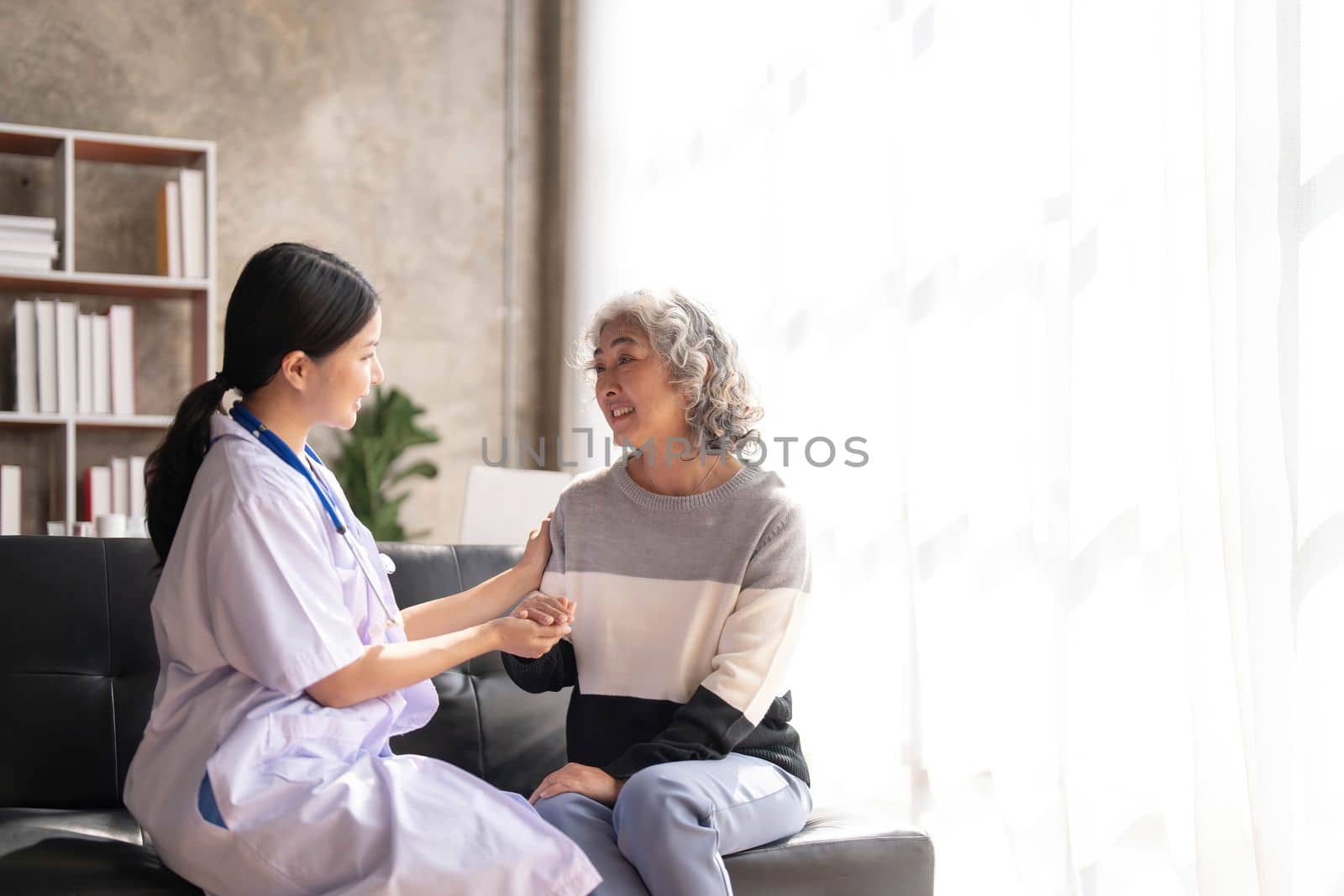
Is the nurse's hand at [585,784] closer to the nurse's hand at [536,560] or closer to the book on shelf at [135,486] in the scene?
the nurse's hand at [536,560]

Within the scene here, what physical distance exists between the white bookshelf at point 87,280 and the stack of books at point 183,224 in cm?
4

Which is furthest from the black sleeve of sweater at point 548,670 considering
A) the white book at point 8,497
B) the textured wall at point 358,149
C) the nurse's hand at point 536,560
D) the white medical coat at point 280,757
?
the textured wall at point 358,149

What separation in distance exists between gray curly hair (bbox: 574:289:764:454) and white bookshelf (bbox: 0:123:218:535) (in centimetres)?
261

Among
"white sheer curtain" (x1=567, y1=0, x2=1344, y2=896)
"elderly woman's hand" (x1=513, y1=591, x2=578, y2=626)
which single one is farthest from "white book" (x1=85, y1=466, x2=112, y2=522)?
"elderly woman's hand" (x1=513, y1=591, x2=578, y2=626)

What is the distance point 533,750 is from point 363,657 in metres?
0.74

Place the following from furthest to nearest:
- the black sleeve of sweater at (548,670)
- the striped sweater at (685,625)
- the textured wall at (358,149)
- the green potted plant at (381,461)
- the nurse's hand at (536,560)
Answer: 1. the green potted plant at (381,461)
2. the textured wall at (358,149)
3. the nurse's hand at (536,560)
4. the black sleeve of sweater at (548,670)
5. the striped sweater at (685,625)

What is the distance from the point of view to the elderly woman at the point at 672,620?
1.66 meters

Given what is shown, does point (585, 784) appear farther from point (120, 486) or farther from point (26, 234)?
point (26, 234)

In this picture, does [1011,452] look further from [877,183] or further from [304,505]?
[304,505]

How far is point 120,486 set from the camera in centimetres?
411

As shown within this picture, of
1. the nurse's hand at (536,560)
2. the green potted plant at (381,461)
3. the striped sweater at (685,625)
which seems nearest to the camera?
the striped sweater at (685,625)

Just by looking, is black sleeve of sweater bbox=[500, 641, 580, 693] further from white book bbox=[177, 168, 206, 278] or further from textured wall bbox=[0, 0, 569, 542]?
textured wall bbox=[0, 0, 569, 542]

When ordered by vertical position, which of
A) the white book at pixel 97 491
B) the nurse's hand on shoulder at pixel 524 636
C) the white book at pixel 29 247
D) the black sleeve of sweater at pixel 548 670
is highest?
the white book at pixel 29 247

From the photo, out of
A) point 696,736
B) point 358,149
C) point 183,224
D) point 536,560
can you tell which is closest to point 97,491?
point 183,224
